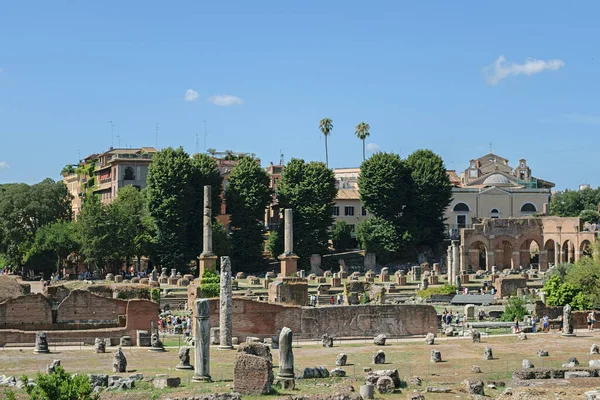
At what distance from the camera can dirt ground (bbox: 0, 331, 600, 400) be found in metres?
27.4

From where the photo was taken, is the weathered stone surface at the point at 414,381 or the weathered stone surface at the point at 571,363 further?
the weathered stone surface at the point at 571,363

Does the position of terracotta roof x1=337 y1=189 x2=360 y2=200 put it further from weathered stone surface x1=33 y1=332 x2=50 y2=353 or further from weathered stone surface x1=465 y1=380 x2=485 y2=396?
weathered stone surface x1=465 y1=380 x2=485 y2=396

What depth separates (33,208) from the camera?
82.2m

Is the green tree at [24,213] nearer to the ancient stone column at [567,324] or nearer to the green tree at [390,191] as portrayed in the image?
the green tree at [390,191]

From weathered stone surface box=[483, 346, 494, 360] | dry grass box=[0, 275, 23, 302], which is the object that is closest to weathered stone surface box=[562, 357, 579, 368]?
weathered stone surface box=[483, 346, 494, 360]

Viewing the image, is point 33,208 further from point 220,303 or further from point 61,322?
point 220,303

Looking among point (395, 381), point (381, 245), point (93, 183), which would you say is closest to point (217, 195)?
point (381, 245)

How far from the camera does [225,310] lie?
128 feet

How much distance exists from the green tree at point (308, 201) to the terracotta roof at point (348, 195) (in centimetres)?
1373

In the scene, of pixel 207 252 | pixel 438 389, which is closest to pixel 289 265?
pixel 207 252

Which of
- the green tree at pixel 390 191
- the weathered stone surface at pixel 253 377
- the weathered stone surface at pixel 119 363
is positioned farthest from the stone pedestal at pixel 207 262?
the green tree at pixel 390 191

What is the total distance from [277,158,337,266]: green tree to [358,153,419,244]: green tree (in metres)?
2.98

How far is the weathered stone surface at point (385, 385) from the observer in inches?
1122

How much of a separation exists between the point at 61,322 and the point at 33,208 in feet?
130
